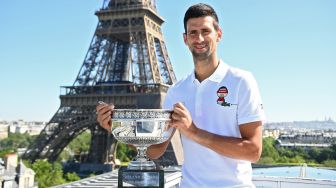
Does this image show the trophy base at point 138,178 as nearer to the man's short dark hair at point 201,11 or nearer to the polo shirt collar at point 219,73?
the polo shirt collar at point 219,73

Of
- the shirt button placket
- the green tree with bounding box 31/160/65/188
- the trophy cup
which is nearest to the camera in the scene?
the trophy cup

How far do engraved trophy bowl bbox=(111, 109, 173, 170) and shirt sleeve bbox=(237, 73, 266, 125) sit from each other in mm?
401

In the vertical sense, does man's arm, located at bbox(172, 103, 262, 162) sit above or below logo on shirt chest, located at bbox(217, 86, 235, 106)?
below

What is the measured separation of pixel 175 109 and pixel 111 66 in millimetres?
32217

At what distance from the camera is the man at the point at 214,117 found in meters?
2.40

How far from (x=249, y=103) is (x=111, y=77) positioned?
3209 centimetres

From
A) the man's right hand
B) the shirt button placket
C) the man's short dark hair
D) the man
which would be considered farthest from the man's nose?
the man's right hand

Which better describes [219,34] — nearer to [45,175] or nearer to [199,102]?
[199,102]

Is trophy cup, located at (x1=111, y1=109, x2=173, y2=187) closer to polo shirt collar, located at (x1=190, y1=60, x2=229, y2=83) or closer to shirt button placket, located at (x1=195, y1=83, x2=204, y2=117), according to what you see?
shirt button placket, located at (x1=195, y1=83, x2=204, y2=117)

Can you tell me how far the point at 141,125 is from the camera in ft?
8.16

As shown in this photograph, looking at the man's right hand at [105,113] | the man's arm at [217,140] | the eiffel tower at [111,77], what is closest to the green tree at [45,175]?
the eiffel tower at [111,77]

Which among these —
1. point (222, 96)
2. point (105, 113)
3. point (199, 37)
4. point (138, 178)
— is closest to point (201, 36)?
point (199, 37)

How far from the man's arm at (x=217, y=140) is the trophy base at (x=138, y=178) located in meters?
0.37

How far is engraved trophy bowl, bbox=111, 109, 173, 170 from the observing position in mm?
2463
